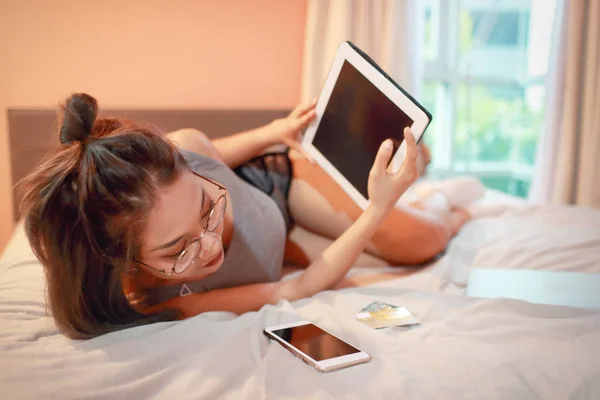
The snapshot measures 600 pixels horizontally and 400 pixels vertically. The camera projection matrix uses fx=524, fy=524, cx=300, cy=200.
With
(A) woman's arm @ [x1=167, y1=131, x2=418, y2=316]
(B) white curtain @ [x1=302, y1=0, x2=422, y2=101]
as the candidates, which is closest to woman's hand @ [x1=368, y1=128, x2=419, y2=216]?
(A) woman's arm @ [x1=167, y1=131, x2=418, y2=316]

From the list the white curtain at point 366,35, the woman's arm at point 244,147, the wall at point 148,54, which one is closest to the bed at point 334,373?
the woman's arm at point 244,147

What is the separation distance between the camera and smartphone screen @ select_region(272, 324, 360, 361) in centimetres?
84

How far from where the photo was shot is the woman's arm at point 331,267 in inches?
42.2

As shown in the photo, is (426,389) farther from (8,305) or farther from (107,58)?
(107,58)

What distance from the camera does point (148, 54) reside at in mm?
2275

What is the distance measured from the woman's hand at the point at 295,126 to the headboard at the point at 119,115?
79 cm

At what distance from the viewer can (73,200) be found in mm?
845

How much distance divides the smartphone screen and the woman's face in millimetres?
195

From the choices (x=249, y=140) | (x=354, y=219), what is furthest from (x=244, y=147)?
(x=354, y=219)

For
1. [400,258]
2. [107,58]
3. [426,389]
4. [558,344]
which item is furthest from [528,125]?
[426,389]

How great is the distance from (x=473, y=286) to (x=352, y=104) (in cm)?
51

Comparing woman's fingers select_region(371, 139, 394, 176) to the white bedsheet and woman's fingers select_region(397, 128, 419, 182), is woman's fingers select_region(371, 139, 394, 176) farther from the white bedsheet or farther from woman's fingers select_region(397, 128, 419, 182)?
the white bedsheet

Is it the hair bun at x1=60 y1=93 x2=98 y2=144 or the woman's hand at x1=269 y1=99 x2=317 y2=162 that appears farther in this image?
the woman's hand at x1=269 y1=99 x2=317 y2=162

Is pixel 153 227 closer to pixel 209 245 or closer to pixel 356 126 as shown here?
pixel 209 245
